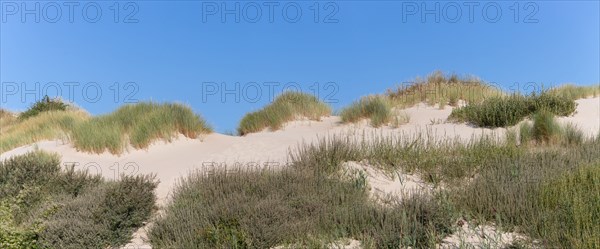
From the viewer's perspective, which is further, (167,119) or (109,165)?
(167,119)

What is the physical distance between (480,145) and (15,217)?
8.02 meters

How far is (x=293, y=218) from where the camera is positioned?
5859 millimetres

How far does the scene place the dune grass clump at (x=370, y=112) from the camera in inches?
566

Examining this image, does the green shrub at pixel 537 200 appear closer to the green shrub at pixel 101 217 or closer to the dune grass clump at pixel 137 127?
the green shrub at pixel 101 217

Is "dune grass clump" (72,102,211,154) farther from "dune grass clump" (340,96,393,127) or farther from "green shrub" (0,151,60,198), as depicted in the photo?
"dune grass clump" (340,96,393,127)

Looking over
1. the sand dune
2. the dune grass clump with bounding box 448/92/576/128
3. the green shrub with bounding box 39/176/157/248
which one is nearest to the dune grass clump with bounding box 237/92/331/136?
the sand dune

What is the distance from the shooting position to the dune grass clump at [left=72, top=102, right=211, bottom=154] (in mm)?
11891

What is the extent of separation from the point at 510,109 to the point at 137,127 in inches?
→ 385

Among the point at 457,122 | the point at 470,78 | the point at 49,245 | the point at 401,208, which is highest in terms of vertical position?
the point at 470,78

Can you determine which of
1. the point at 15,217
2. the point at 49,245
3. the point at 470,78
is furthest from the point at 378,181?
the point at 470,78

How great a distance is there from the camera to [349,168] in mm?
8219

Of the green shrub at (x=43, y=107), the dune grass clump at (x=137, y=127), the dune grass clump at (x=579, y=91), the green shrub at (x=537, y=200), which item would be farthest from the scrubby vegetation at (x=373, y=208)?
the green shrub at (x=43, y=107)

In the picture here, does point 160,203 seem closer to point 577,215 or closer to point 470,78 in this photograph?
point 577,215

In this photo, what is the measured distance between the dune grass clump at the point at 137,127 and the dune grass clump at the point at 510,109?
7390 mm
